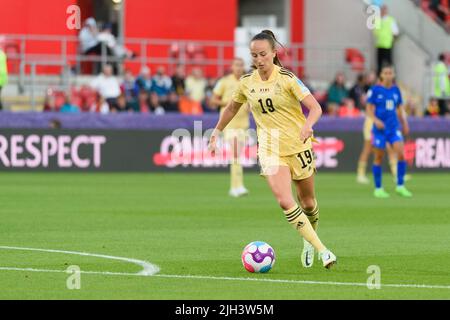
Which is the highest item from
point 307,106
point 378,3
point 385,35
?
point 378,3

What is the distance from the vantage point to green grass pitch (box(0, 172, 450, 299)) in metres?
10.6

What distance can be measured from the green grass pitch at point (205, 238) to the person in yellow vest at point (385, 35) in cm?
1207

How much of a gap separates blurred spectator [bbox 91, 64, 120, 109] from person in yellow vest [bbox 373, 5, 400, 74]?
863cm

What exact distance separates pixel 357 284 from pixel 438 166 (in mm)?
21786

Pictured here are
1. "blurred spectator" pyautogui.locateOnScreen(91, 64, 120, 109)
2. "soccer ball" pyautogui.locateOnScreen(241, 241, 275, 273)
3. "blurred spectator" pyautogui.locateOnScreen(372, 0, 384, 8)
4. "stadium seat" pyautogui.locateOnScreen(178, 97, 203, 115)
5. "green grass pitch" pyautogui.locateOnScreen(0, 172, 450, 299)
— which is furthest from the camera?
"blurred spectator" pyautogui.locateOnScreen(372, 0, 384, 8)

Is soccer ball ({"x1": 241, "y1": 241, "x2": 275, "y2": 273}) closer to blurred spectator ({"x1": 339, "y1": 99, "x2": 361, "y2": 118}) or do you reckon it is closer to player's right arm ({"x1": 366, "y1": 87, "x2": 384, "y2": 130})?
player's right arm ({"x1": 366, "y1": 87, "x2": 384, "y2": 130})

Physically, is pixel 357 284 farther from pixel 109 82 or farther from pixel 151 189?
pixel 109 82

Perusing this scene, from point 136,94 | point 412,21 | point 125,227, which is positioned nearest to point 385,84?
point 125,227

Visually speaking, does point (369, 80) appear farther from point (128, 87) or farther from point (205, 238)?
point (205, 238)

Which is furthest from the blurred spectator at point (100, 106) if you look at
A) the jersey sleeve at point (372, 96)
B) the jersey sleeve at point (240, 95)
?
the jersey sleeve at point (240, 95)

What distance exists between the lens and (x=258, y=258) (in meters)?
11.7

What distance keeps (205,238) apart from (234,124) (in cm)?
801

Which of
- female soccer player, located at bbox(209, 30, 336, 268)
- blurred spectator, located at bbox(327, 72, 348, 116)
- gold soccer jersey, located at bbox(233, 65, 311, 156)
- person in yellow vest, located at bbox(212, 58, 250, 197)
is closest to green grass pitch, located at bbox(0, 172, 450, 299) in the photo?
person in yellow vest, located at bbox(212, 58, 250, 197)

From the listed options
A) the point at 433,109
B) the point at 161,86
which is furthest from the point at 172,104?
the point at 433,109
